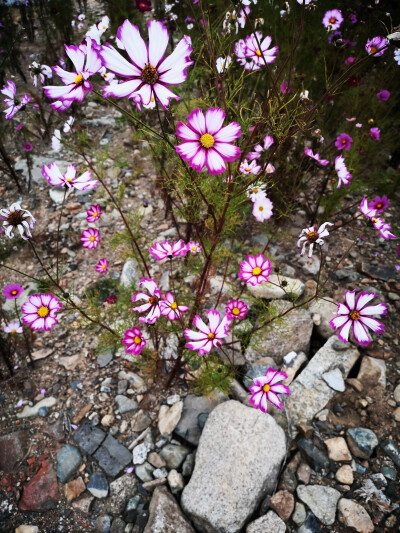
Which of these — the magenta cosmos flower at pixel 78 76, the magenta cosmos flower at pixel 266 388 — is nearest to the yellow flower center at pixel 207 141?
the magenta cosmos flower at pixel 78 76

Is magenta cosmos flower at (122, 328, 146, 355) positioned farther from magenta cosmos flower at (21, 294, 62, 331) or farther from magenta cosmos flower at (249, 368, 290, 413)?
magenta cosmos flower at (249, 368, 290, 413)

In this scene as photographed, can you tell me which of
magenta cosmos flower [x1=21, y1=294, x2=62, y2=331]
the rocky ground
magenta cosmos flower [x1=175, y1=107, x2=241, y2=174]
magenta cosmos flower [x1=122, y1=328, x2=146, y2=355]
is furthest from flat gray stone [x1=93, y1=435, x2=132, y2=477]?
magenta cosmos flower [x1=175, y1=107, x2=241, y2=174]

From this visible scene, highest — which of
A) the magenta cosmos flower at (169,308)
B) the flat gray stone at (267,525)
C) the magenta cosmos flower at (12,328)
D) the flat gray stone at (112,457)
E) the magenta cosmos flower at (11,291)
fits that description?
the magenta cosmos flower at (11,291)

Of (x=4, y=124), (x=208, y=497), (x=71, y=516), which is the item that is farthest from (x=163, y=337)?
(x=4, y=124)

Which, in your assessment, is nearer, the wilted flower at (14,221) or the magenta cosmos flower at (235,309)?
the wilted flower at (14,221)

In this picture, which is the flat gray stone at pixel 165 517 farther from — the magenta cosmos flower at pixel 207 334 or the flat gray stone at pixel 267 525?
the magenta cosmos flower at pixel 207 334

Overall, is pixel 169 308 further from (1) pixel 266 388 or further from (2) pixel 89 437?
(2) pixel 89 437
